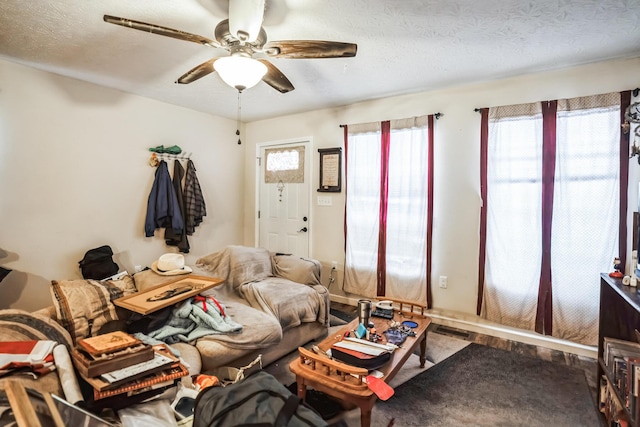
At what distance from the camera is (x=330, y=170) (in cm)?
400

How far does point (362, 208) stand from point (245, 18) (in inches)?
95.8

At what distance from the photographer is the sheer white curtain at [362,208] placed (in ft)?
11.9

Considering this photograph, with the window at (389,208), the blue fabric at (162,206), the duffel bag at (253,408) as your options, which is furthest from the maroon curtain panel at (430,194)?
the blue fabric at (162,206)

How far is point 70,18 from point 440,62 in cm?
268

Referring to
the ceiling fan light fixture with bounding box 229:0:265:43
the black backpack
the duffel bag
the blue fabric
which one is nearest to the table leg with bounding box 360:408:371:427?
A: the duffel bag

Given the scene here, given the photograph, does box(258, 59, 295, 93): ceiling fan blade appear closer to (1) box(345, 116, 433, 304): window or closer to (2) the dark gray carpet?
(1) box(345, 116, 433, 304): window

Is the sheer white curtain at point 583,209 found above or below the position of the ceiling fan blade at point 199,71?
below

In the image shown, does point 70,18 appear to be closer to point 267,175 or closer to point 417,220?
point 267,175

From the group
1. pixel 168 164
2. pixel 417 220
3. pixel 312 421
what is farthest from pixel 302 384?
pixel 168 164

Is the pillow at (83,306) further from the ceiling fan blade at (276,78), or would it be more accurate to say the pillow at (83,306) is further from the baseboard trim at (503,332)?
the baseboard trim at (503,332)

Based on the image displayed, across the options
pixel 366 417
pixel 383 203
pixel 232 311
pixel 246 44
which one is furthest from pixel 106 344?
pixel 383 203

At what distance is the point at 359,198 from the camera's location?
12.3 feet

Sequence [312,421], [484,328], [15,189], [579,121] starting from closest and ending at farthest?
[312,421]
[579,121]
[15,189]
[484,328]

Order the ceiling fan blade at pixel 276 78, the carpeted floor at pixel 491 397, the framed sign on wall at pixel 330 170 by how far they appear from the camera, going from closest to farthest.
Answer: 1. the carpeted floor at pixel 491 397
2. the ceiling fan blade at pixel 276 78
3. the framed sign on wall at pixel 330 170
